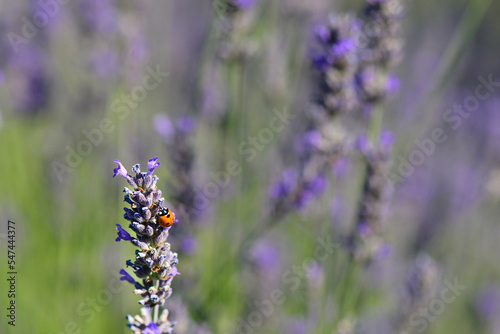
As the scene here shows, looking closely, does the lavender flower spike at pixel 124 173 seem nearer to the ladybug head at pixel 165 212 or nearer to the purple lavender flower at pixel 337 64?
the ladybug head at pixel 165 212

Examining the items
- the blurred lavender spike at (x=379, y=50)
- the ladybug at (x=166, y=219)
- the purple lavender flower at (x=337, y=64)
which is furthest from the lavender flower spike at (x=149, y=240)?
the blurred lavender spike at (x=379, y=50)

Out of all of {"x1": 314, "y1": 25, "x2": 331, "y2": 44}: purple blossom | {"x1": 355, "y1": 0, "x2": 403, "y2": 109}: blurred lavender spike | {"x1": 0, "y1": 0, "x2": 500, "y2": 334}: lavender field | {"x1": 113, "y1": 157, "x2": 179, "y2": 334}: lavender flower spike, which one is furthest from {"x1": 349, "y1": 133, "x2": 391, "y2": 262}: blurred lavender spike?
{"x1": 113, "y1": 157, "x2": 179, "y2": 334}: lavender flower spike

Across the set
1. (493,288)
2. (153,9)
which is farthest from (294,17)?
(153,9)

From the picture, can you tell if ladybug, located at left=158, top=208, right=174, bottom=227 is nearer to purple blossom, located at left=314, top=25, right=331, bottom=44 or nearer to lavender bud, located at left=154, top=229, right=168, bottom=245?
lavender bud, located at left=154, top=229, right=168, bottom=245

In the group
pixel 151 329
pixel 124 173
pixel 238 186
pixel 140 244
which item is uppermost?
pixel 238 186

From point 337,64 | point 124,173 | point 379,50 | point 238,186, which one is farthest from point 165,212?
point 238,186

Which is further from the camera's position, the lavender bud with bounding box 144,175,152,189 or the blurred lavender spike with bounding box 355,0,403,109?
the blurred lavender spike with bounding box 355,0,403,109

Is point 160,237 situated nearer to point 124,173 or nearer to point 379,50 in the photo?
point 124,173
